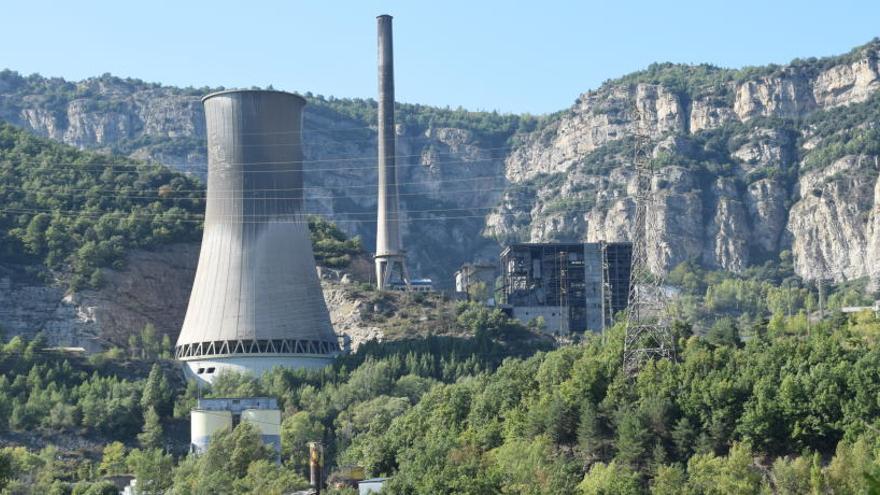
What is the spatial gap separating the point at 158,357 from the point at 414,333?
1469 cm

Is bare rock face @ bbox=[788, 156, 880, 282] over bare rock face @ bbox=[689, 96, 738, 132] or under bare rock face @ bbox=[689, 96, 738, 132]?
under

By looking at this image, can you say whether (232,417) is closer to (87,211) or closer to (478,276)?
(87,211)

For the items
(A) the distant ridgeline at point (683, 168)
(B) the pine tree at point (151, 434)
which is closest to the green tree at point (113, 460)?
(B) the pine tree at point (151, 434)

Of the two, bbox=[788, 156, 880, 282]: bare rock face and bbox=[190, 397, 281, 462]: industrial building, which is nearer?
bbox=[190, 397, 281, 462]: industrial building

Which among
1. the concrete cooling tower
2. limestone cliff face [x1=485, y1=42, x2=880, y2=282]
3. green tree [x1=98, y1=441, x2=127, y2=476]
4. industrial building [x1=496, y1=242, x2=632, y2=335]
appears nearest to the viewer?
green tree [x1=98, y1=441, x2=127, y2=476]

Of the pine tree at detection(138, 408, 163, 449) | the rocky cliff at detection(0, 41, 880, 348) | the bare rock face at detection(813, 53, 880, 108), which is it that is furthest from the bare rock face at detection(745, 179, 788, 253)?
the pine tree at detection(138, 408, 163, 449)

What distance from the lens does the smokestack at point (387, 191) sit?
382 ft

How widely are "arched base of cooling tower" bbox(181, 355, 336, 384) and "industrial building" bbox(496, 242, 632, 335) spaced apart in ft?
90.0

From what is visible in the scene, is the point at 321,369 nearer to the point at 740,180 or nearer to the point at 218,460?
the point at 218,460

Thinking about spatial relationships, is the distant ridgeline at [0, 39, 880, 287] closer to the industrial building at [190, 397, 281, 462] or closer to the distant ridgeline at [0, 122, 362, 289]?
the distant ridgeline at [0, 122, 362, 289]

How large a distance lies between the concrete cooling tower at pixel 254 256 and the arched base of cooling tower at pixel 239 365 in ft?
0.17

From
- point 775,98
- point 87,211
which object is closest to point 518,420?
point 87,211

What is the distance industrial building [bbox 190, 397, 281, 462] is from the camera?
262ft

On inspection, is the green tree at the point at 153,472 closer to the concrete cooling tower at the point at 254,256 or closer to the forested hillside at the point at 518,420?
the forested hillside at the point at 518,420
